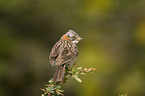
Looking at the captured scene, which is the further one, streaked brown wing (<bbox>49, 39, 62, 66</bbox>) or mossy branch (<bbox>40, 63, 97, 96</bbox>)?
streaked brown wing (<bbox>49, 39, 62, 66</bbox>)

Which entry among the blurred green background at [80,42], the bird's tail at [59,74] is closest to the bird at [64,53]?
the bird's tail at [59,74]

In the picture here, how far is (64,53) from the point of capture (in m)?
2.01

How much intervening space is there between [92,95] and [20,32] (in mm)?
2412

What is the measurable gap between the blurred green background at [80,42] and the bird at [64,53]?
13.9 ft

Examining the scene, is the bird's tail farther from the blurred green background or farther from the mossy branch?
the blurred green background

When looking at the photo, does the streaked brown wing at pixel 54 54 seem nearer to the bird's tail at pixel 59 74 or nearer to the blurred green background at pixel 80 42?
the bird's tail at pixel 59 74

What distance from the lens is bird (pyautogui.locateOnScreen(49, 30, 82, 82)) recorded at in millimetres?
1964

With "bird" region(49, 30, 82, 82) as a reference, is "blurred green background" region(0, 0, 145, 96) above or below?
above

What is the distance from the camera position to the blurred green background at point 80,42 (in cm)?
656

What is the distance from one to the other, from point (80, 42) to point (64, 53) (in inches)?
198

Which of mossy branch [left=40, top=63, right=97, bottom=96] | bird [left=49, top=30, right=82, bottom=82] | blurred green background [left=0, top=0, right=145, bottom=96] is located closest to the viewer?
mossy branch [left=40, top=63, right=97, bottom=96]

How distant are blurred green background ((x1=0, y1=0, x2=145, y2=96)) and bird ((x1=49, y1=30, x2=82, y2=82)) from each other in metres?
4.25

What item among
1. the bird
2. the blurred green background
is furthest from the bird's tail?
the blurred green background

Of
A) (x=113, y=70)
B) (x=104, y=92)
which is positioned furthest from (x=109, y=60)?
(x=104, y=92)
